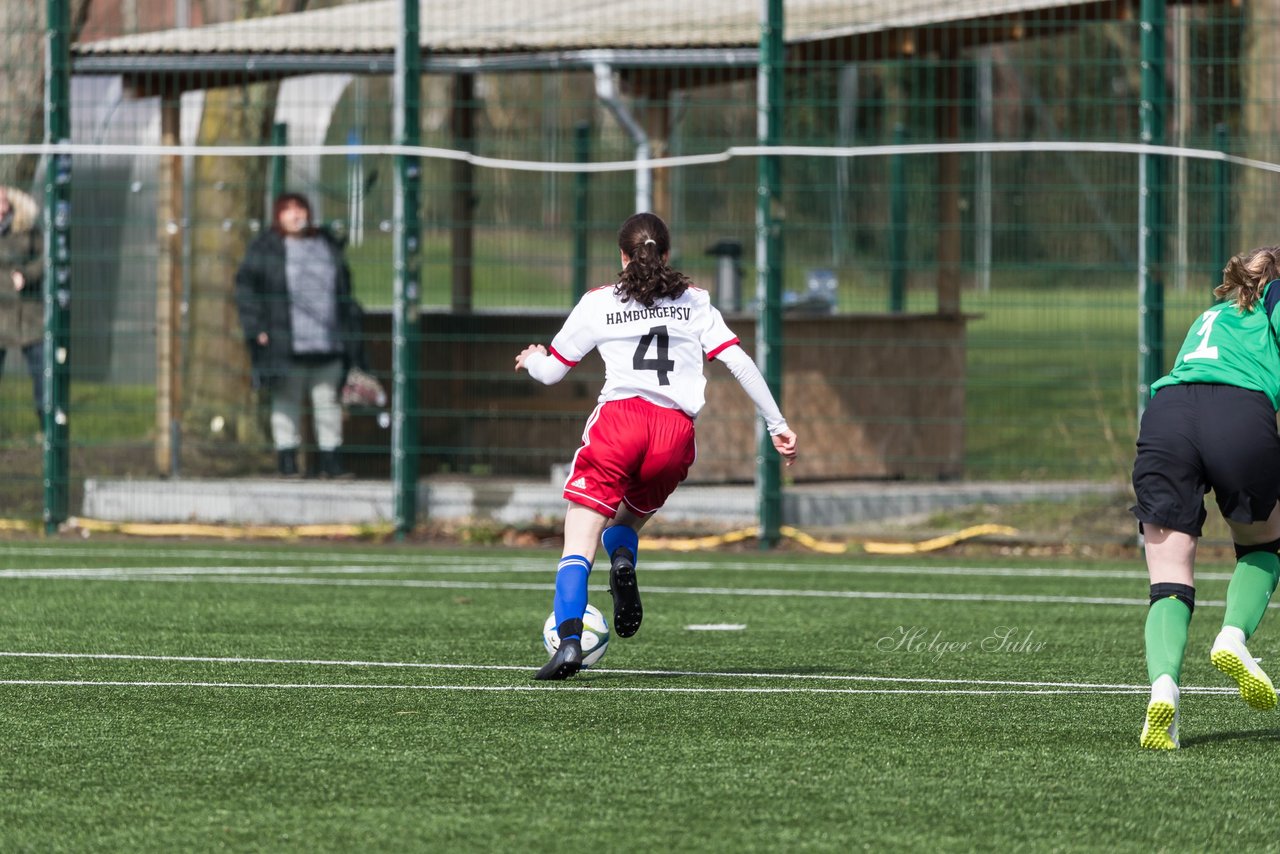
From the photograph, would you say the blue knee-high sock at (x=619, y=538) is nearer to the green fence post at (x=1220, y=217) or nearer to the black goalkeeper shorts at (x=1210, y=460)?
the black goalkeeper shorts at (x=1210, y=460)

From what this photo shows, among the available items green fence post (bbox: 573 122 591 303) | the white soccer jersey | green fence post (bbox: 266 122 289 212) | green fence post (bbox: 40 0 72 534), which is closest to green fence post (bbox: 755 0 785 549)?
green fence post (bbox: 573 122 591 303)

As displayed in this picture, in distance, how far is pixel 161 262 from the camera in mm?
15258

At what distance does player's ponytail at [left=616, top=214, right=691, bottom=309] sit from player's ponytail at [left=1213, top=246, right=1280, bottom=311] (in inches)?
81.5

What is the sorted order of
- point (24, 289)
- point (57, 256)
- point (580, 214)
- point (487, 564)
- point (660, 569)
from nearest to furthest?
point (660, 569)
point (487, 564)
point (57, 256)
point (24, 289)
point (580, 214)

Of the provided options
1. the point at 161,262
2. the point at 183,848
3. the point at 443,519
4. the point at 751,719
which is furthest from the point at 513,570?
the point at 183,848

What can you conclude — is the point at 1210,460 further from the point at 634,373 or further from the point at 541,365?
the point at 541,365

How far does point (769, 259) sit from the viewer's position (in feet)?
44.7

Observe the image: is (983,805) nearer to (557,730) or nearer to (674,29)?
(557,730)

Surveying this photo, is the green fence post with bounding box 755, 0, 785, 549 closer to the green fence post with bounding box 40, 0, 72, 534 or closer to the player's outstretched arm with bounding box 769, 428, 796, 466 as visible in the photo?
the green fence post with bounding box 40, 0, 72, 534

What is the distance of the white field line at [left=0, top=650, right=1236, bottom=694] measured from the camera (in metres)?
7.79

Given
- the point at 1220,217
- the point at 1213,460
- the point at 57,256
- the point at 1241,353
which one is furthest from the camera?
the point at 57,256

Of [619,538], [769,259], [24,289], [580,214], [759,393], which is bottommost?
[619,538]

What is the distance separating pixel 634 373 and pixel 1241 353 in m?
2.27

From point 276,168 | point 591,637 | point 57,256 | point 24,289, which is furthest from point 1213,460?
point 276,168
